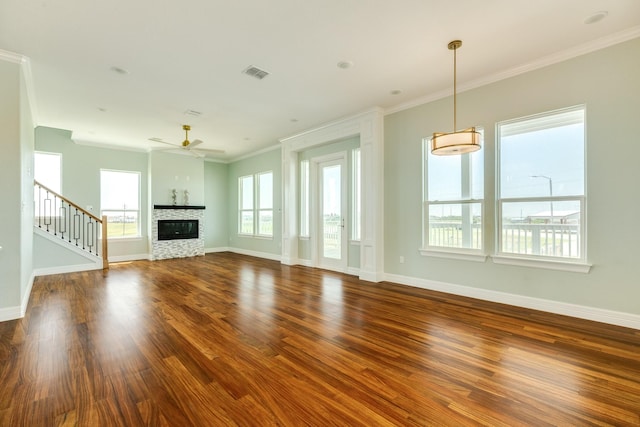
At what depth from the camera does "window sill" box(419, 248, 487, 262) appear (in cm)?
406

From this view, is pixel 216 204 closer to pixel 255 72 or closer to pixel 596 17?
pixel 255 72

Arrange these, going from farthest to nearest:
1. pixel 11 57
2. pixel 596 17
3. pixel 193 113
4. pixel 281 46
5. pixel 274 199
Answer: pixel 274 199 → pixel 193 113 → pixel 11 57 → pixel 281 46 → pixel 596 17

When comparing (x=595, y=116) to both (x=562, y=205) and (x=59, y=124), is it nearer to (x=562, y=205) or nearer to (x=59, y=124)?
(x=562, y=205)

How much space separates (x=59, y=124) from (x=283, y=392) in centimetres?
716

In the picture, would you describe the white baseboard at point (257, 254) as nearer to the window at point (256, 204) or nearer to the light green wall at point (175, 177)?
the window at point (256, 204)

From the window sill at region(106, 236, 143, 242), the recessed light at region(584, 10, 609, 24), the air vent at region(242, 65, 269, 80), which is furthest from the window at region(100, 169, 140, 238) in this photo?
the recessed light at region(584, 10, 609, 24)

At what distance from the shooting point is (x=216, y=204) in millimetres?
9562

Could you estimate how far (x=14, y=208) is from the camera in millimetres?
3457

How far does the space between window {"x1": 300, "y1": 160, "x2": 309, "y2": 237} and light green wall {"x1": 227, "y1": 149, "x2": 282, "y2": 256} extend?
92cm

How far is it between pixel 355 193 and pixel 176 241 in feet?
18.2

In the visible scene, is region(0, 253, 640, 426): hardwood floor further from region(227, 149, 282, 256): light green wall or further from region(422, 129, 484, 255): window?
region(227, 149, 282, 256): light green wall

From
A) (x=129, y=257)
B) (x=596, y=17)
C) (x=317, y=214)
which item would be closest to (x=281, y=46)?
(x=596, y=17)

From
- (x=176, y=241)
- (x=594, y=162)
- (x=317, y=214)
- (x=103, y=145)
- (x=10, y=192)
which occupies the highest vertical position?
(x=103, y=145)

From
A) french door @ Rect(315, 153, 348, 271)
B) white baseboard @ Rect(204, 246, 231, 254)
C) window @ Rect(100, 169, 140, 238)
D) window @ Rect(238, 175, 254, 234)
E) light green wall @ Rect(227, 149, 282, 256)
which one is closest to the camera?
french door @ Rect(315, 153, 348, 271)
